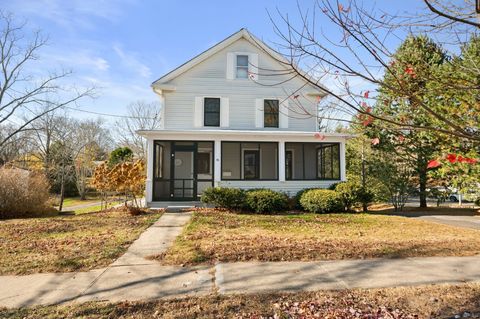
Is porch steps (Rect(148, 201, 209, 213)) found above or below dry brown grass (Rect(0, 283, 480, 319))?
above

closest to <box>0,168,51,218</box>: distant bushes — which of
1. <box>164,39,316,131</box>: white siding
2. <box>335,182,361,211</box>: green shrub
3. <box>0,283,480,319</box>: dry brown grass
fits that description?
<box>164,39,316,131</box>: white siding

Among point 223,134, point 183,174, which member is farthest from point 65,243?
point 183,174

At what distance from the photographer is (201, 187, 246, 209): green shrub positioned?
1220cm

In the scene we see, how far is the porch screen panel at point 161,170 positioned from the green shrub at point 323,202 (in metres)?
6.46

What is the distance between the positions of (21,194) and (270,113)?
11654 millimetres

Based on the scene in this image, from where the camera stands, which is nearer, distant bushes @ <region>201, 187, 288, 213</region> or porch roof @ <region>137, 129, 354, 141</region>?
distant bushes @ <region>201, 187, 288, 213</region>

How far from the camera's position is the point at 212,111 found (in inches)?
609

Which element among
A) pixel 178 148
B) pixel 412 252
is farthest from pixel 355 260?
pixel 178 148

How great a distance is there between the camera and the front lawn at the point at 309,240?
546 cm

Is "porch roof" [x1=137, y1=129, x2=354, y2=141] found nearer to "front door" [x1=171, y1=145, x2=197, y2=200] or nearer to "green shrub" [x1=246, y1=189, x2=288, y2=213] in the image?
"front door" [x1=171, y1=145, x2=197, y2=200]

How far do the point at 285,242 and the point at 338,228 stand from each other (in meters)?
2.94

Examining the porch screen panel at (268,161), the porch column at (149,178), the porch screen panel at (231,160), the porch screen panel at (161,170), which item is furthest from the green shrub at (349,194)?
the porch column at (149,178)

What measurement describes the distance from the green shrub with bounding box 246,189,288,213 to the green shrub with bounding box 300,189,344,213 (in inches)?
45.4

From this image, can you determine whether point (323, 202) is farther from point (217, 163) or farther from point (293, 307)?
point (293, 307)
